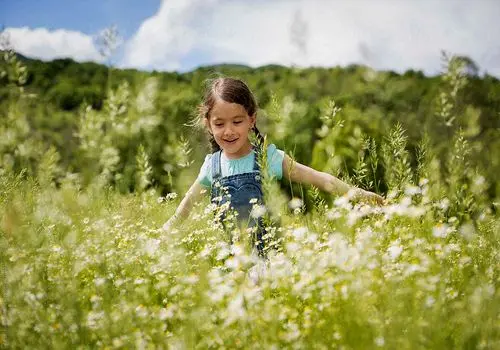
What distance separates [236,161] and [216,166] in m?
0.18

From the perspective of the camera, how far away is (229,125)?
12.5 feet

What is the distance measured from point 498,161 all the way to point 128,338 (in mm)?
3173

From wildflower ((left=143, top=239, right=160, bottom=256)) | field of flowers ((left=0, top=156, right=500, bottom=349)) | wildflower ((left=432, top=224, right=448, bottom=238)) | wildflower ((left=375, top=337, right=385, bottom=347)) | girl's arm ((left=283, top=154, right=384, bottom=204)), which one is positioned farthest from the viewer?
girl's arm ((left=283, top=154, right=384, bottom=204))

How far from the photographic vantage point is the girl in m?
3.82

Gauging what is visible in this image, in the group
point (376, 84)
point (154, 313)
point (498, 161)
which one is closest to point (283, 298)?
point (154, 313)

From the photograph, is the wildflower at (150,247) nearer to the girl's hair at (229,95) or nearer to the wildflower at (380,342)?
the girl's hair at (229,95)

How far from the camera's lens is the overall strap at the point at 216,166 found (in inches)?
160

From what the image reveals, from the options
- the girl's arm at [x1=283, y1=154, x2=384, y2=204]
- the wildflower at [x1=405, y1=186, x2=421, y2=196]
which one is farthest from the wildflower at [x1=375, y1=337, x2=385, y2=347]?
the girl's arm at [x1=283, y1=154, x2=384, y2=204]

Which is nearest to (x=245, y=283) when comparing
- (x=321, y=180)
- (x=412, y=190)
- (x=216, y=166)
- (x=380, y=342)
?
(x=380, y=342)

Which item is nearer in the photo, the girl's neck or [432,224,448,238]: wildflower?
[432,224,448,238]: wildflower

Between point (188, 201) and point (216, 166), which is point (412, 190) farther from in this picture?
point (188, 201)

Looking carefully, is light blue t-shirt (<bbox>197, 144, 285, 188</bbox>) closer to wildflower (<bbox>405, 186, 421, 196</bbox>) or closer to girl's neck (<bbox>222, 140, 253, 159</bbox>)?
girl's neck (<bbox>222, 140, 253, 159</bbox>)

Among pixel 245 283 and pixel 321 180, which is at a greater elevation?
pixel 321 180

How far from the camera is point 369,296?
2178 mm
